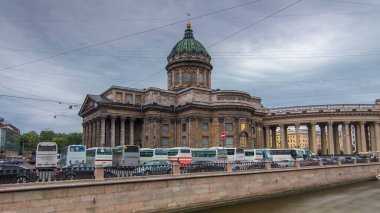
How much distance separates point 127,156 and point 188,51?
33.2m

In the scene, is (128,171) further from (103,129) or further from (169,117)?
(169,117)

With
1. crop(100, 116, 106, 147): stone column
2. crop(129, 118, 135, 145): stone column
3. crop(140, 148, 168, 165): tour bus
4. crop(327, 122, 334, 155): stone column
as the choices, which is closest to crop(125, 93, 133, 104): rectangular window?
crop(129, 118, 135, 145): stone column

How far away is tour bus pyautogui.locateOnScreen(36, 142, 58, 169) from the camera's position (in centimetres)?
3533

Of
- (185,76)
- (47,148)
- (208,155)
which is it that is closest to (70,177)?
(47,148)

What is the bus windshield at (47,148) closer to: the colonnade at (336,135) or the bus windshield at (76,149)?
the bus windshield at (76,149)

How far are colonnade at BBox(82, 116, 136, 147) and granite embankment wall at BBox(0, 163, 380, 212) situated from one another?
30.2 m

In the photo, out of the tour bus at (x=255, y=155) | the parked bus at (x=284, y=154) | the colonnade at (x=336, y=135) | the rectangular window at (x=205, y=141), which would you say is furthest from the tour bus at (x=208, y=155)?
the colonnade at (x=336, y=135)

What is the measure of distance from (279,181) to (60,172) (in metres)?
20.5

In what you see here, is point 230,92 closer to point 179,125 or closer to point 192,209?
point 179,125

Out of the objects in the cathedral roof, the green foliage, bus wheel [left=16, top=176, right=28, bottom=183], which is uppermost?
the cathedral roof

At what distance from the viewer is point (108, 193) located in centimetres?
1881

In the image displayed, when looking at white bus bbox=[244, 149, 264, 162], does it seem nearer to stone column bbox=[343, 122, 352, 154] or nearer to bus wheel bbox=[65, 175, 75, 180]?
bus wheel bbox=[65, 175, 75, 180]

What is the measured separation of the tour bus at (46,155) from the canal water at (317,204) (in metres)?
21.0

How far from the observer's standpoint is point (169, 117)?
57125 mm
